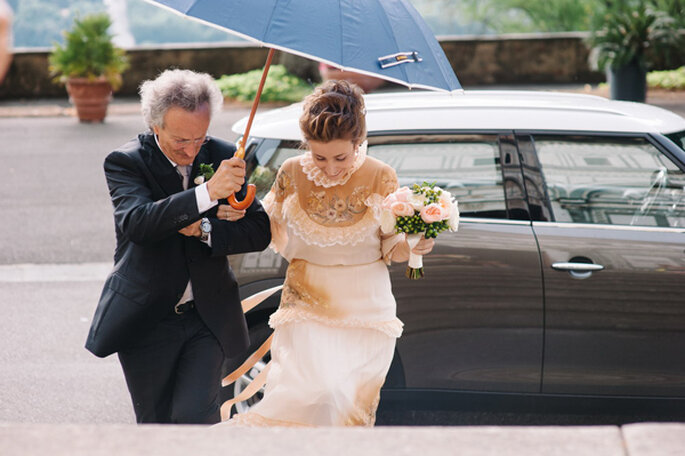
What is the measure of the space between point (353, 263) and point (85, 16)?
14464mm

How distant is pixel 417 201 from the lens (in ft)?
10.5

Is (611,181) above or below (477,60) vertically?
above

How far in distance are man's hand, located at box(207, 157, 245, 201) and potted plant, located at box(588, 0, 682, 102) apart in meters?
12.0

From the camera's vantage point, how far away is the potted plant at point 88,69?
15.7 metres

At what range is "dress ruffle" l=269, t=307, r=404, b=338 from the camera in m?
3.43

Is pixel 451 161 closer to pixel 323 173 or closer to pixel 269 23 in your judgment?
pixel 323 173

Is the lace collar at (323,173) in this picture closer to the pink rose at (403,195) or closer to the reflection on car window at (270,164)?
the pink rose at (403,195)

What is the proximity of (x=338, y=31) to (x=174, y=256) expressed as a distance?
1058 millimetres

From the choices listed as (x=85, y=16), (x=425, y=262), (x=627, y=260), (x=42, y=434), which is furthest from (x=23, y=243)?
(x=85, y=16)

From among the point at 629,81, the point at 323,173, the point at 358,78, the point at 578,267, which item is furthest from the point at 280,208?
the point at 358,78

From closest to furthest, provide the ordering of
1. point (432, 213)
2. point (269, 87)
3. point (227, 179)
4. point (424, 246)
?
point (227, 179) → point (432, 213) → point (424, 246) → point (269, 87)

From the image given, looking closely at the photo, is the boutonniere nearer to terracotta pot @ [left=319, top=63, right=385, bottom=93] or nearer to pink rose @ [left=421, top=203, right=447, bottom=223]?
pink rose @ [left=421, top=203, right=447, bottom=223]

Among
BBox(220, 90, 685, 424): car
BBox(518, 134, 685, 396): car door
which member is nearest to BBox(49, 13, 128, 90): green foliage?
BBox(220, 90, 685, 424): car

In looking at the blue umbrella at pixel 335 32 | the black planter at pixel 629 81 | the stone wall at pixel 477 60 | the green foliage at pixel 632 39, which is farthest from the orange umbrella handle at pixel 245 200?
the stone wall at pixel 477 60
